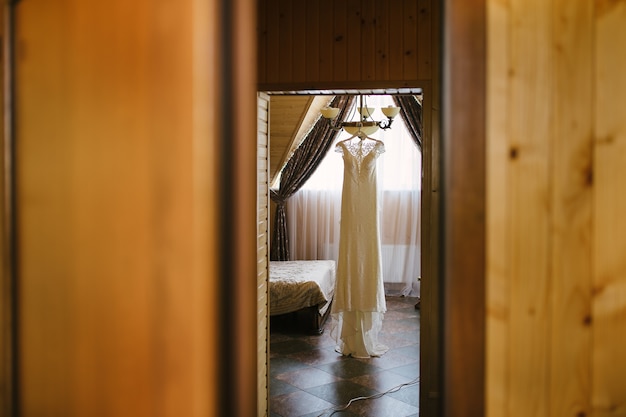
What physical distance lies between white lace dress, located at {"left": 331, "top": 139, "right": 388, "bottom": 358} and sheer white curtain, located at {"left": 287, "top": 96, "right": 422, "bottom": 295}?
7.95 feet

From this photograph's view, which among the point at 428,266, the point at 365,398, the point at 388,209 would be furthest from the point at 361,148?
the point at 388,209

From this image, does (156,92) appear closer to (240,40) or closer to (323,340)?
(240,40)

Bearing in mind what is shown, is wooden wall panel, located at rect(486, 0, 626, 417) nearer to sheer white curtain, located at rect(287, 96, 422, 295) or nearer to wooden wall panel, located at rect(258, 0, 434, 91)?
wooden wall panel, located at rect(258, 0, 434, 91)

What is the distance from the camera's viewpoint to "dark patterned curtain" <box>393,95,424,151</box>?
6.95 m

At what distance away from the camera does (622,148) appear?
1.23 m

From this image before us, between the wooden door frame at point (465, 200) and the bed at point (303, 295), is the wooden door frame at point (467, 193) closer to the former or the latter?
the wooden door frame at point (465, 200)

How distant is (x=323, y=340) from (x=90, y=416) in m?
4.31

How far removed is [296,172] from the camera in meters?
7.52

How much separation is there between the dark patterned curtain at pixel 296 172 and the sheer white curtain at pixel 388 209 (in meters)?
0.15

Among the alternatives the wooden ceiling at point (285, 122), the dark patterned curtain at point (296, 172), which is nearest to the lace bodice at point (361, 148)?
the wooden ceiling at point (285, 122)

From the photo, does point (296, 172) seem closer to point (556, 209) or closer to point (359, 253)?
point (359, 253)

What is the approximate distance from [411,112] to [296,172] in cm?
171

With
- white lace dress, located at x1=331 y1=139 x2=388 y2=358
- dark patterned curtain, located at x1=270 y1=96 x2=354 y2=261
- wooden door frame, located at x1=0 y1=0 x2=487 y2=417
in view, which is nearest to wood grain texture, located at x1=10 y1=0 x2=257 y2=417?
wooden door frame, located at x1=0 y1=0 x2=487 y2=417

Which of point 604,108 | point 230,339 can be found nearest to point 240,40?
point 230,339
